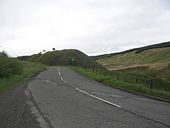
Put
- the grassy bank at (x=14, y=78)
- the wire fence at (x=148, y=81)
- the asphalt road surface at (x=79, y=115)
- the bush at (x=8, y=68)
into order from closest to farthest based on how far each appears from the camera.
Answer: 1. the asphalt road surface at (x=79, y=115)
2. the wire fence at (x=148, y=81)
3. the grassy bank at (x=14, y=78)
4. the bush at (x=8, y=68)

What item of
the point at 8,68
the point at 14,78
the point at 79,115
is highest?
the point at 8,68

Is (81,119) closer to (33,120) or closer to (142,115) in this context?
(33,120)

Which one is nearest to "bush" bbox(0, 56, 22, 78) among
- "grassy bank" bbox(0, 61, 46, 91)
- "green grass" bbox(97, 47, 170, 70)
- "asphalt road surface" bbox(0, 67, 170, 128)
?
"grassy bank" bbox(0, 61, 46, 91)

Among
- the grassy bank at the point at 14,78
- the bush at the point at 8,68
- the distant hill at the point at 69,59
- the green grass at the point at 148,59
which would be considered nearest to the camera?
the grassy bank at the point at 14,78

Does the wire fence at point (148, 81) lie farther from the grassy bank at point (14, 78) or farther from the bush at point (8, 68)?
the bush at point (8, 68)

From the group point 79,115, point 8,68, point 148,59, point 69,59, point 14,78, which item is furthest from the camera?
point 69,59

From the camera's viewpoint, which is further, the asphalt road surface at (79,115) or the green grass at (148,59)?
the green grass at (148,59)

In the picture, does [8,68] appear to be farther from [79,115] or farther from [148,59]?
[148,59]

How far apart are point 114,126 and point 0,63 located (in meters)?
26.2

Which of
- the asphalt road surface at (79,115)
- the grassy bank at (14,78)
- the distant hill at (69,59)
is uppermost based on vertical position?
the distant hill at (69,59)

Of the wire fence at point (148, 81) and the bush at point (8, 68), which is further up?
the bush at point (8, 68)

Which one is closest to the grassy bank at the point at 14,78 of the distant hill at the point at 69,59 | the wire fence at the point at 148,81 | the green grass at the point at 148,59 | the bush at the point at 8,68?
the bush at the point at 8,68

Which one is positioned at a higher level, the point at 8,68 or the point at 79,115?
the point at 8,68

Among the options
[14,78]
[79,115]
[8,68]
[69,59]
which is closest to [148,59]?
[69,59]
